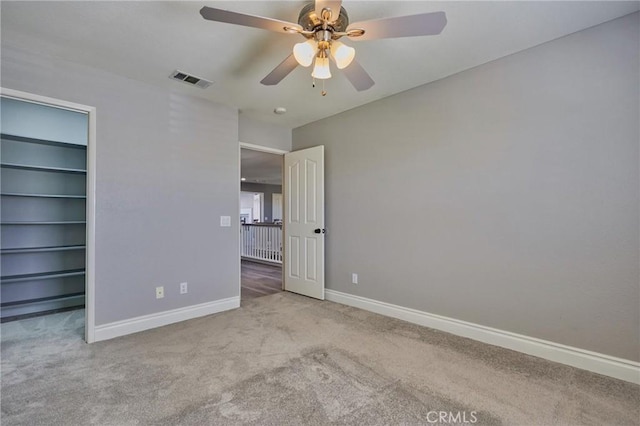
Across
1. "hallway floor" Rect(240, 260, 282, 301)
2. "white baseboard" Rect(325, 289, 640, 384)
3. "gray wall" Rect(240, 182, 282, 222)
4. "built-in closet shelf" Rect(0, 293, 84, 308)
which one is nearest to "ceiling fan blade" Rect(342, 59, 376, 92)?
"white baseboard" Rect(325, 289, 640, 384)

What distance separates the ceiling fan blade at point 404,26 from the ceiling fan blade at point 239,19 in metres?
0.41

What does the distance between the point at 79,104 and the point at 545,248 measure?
4129mm

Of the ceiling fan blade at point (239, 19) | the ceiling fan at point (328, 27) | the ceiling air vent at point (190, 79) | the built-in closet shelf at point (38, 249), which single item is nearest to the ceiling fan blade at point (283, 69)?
the ceiling fan at point (328, 27)

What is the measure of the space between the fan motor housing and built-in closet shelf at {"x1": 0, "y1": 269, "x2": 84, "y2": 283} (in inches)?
152

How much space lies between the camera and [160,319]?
→ 3.04m

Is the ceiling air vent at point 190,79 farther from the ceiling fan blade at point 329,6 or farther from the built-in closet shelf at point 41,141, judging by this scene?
the built-in closet shelf at point 41,141

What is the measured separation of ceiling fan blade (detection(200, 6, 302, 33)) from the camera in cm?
154

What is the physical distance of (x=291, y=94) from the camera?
10.7 feet

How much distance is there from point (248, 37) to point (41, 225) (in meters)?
3.43

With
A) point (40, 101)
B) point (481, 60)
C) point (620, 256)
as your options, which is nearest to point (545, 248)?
point (620, 256)

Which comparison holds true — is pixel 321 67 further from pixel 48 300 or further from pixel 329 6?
pixel 48 300

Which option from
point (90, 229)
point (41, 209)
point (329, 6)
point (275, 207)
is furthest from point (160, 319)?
point (275, 207)

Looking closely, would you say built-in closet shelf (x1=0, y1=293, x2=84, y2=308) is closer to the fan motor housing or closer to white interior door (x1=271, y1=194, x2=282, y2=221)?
the fan motor housing

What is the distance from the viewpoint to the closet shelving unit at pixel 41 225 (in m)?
3.34
